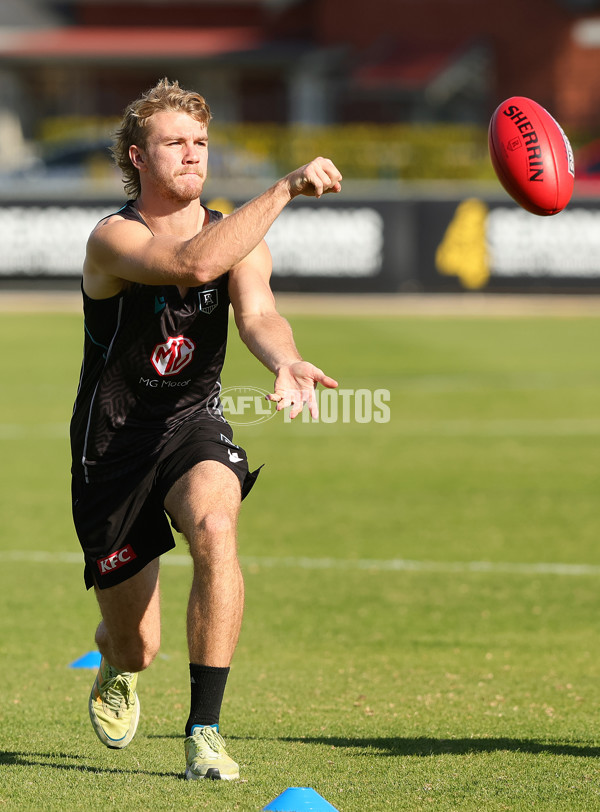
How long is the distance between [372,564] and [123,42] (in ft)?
139

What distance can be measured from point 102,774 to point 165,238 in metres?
1.89

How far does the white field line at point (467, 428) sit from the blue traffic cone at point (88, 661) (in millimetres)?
6652

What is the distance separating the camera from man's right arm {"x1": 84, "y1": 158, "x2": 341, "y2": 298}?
454cm

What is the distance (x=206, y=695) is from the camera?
15.4ft

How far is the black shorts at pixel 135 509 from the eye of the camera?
4.95 m

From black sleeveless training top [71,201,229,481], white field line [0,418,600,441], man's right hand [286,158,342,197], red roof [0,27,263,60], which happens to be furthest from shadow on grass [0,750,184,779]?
red roof [0,27,263,60]

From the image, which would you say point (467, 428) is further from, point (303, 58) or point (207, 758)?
point (303, 58)

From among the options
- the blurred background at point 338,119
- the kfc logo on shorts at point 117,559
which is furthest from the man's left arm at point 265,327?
the blurred background at point 338,119

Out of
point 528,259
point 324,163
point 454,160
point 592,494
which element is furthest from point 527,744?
point 454,160

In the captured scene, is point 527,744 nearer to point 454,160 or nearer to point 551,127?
point 551,127

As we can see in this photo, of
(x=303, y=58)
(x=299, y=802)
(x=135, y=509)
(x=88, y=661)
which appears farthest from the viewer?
(x=303, y=58)

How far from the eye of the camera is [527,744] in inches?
201

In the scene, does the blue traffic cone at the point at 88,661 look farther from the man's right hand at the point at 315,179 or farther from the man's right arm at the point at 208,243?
the man's right hand at the point at 315,179

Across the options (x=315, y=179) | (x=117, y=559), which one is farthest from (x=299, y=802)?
(x=315, y=179)
